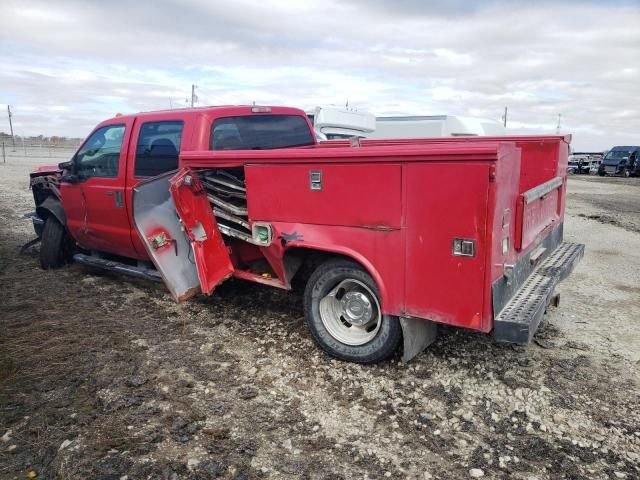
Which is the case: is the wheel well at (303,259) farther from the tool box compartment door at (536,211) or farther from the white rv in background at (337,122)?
the white rv in background at (337,122)

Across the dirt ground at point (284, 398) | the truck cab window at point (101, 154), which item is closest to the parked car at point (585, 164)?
the dirt ground at point (284, 398)

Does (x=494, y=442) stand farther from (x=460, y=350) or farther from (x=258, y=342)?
(x=258, y=342)

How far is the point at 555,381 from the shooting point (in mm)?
3822

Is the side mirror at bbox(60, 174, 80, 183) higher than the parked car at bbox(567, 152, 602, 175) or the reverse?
higher

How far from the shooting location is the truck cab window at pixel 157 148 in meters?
5.13

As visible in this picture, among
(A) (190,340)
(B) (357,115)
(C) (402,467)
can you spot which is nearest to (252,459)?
(C) (402,467)

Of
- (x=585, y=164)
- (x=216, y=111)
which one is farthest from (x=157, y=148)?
(x=585, y=164)

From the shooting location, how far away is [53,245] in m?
6.90

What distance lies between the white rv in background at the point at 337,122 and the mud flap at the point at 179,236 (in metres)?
9.83

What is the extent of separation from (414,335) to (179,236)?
7.70 feet

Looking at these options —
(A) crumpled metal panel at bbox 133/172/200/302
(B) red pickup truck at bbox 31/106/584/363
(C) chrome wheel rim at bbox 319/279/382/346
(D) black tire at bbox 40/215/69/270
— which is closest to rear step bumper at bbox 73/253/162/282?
(B) red pickup truck at bbox 31/106/584/363

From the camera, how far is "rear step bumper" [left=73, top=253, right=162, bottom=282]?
18.3 feet

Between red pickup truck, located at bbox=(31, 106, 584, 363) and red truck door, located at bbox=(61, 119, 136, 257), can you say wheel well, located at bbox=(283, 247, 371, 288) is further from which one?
red truck door, located at bbox=(61, 119, 136, 257)

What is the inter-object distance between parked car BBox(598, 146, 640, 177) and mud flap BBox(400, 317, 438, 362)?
3046cm
